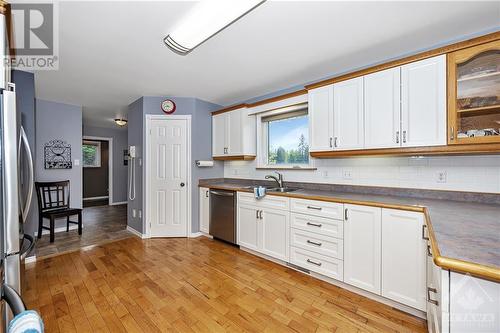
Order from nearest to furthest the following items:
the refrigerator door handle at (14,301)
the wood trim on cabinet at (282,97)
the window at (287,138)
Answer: the refrigerator door handle at (14,301), the wood trim on cabinet at (282,97), the window at (287,138)

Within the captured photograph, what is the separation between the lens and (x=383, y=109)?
216cm

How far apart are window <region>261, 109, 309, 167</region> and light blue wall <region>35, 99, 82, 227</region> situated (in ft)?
12.3

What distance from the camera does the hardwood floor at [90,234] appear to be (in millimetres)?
3223

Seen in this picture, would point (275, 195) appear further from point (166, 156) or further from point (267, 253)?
point (166, 156)

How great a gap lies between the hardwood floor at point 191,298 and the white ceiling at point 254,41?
2378mm

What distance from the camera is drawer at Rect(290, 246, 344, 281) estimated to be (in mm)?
2182

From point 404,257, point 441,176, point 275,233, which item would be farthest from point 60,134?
point 441,176

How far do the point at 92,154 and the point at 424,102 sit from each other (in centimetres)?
859

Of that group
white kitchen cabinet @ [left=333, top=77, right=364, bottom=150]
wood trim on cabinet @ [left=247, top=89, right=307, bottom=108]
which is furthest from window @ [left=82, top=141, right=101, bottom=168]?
white kitchen cabinet @ [left=333, top=77, right=364, bottom=150]

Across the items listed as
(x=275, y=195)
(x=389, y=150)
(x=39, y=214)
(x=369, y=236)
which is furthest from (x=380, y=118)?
(x=39, y=214)

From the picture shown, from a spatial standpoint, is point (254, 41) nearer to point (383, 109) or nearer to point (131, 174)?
point (383, 109)

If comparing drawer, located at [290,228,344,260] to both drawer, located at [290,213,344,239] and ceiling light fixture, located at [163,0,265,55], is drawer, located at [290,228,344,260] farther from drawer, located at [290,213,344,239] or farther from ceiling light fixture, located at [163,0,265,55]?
ceiling light fixture, located at [163,0,265,55]

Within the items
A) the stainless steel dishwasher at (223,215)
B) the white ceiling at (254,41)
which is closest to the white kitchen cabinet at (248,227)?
the stainless steel dishwasher at (223,215)

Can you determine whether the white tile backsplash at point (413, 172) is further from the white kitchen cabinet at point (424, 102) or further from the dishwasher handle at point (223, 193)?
the dishwasher handle at point (223, 193)
